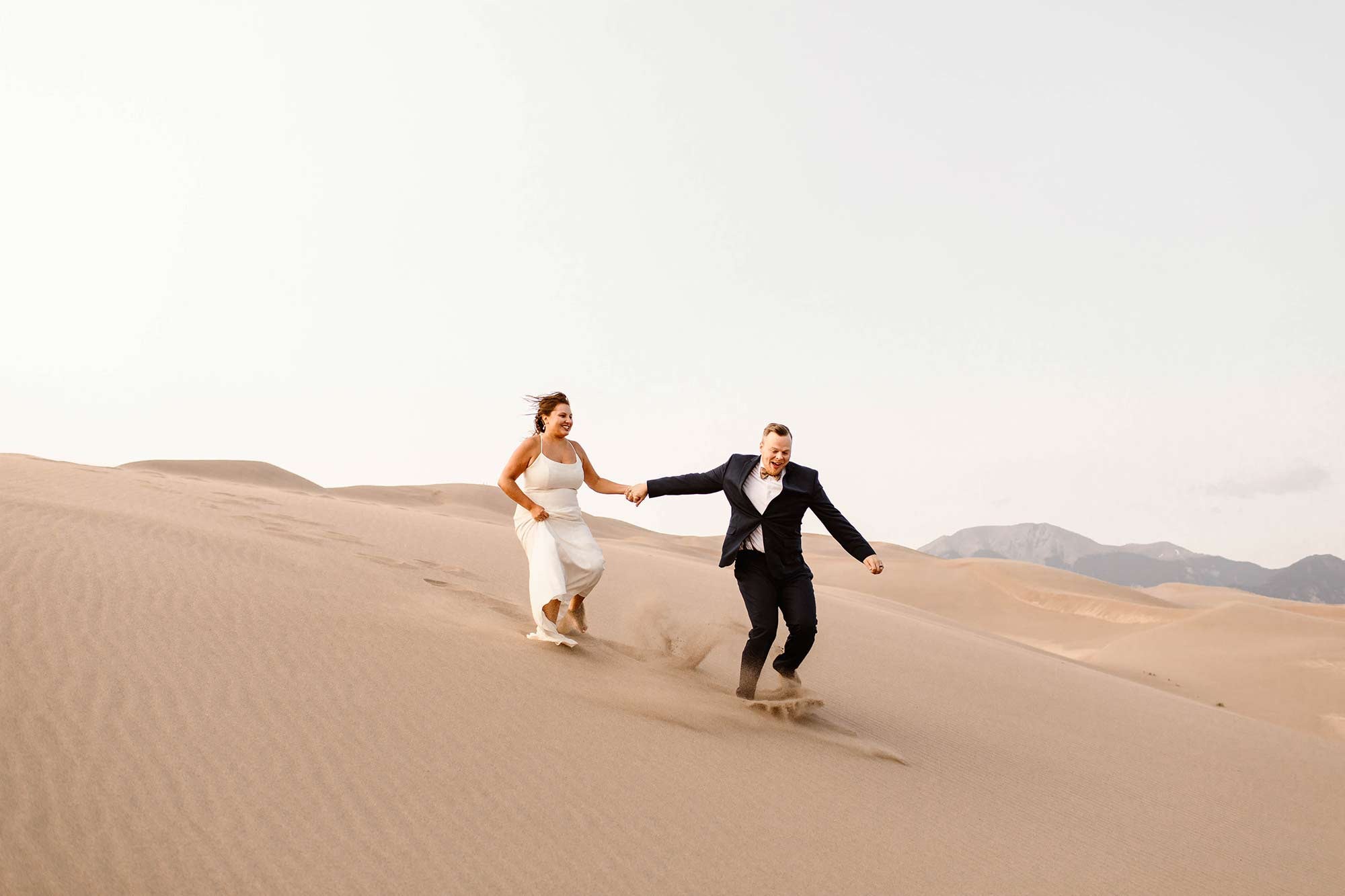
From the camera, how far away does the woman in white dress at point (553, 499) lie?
20.9 feet

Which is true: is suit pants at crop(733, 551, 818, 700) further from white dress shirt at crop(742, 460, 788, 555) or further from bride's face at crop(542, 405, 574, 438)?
bride's face at crop(542, 405, 574, 438)

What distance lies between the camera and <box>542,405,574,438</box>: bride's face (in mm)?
6434

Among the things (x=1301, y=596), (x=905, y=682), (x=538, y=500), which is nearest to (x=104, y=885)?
(x=538, y=500)

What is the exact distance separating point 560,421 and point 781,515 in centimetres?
169

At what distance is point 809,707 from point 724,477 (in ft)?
5.21

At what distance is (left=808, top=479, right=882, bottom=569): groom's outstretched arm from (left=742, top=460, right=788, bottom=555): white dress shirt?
0.25 meters

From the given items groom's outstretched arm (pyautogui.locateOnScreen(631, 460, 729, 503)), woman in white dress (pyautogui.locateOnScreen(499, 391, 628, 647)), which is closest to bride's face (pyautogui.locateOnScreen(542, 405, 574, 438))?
woman in white dress (pyautogui.locateOnScreen(499, 391, 628, 647))

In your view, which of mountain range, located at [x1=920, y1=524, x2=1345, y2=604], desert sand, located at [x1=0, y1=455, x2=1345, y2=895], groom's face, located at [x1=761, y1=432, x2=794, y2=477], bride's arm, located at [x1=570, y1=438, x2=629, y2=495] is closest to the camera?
desert sand, located at [x1=0, y1=455, x2=1345, y2=895]

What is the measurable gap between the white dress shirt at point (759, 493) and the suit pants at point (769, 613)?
6 cm

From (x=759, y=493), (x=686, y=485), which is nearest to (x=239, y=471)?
(x=686, y=485)

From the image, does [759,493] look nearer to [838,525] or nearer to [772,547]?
[772,547]

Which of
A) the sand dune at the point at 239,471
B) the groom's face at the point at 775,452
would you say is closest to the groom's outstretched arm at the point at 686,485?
the groom's face at the point at 775,452

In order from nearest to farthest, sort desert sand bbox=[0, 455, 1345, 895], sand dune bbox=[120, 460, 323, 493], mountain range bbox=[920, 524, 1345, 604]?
1. desert sand bbox=[0, 455, 1345, 895]
2. sand dune bbox=[120, 460, 323, 493]
3. mountain range bbox=[920, 524, 1345, 604]

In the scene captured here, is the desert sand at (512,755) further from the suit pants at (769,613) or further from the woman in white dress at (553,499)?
the woman in white dress at (553,499)
